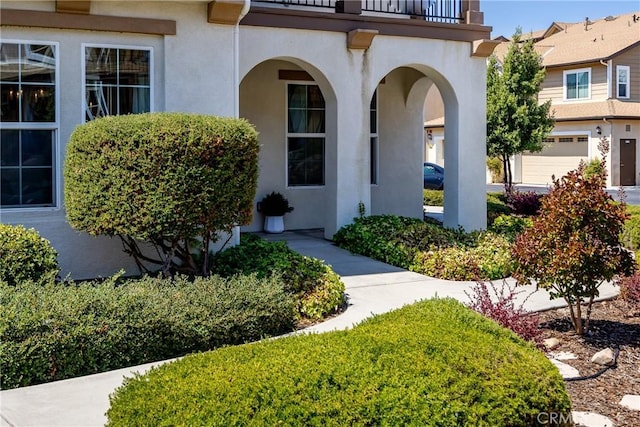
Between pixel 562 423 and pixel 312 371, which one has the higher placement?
pixel 312 371

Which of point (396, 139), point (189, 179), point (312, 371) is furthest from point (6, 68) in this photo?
point (396, 139)

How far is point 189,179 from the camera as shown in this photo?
754 centimetres

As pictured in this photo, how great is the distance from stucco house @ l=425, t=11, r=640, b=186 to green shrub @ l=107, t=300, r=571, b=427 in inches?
1222

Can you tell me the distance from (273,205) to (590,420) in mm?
9216

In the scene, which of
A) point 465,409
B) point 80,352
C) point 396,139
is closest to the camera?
point 465,409

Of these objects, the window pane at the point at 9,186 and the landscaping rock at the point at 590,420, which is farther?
the window pane at the point at 9,186

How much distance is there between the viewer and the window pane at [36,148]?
8.87 meters

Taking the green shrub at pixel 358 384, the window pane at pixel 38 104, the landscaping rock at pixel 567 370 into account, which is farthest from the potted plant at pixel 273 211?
the green shrub at pixel 358 384

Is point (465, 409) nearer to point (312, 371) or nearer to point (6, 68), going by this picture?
point (312, 371)

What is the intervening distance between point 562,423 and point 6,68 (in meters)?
7.64

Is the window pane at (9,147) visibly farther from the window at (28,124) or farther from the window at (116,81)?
the window at (116,81)

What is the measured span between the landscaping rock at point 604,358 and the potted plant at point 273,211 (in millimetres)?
8034

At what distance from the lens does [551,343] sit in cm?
706

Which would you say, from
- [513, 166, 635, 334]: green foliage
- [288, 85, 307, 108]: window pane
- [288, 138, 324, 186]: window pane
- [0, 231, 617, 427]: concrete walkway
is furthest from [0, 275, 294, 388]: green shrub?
[288, 85, 307, 108]: window pane
